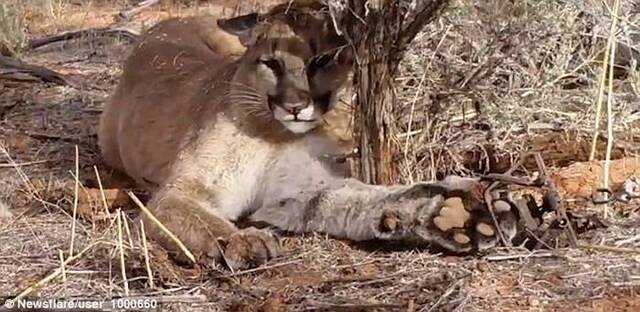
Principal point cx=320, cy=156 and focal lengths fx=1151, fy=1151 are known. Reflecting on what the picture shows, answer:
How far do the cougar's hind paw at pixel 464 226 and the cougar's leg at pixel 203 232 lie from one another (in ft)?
1.47

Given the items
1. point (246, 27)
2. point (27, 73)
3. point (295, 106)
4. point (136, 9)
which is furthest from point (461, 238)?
point (136, 9)

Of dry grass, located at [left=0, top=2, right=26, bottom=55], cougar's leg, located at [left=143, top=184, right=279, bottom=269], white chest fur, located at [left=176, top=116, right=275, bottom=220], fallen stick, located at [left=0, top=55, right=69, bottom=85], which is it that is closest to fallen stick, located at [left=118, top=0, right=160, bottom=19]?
dry grass, located at [left=0, top=2, right=26, bottom=55]

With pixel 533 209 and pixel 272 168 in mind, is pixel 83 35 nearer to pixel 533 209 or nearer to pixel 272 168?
pixel 272 168

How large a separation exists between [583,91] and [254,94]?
1.45m

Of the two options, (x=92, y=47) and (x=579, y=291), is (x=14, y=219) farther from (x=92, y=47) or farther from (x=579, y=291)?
(x=92, y=47)

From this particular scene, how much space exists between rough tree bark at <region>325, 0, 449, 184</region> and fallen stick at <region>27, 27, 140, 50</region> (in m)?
4.14

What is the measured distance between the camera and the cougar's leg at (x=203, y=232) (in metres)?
3.15

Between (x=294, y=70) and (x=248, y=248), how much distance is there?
2.06 feet

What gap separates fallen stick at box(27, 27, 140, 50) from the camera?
7465 mm


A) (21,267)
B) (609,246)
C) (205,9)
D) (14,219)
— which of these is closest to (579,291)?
(609,246)

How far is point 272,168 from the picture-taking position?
12.2 feet

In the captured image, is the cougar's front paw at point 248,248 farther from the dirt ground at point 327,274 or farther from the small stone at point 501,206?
the small stone at point 501,206

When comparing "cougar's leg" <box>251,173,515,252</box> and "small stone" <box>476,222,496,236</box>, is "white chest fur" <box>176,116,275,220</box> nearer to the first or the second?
"cougar's leg" <box>251,173,515,252</box>

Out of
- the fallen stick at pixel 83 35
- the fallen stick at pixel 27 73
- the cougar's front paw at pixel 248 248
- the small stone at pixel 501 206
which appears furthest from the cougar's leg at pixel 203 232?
the fallen stick at pixel 83 35
